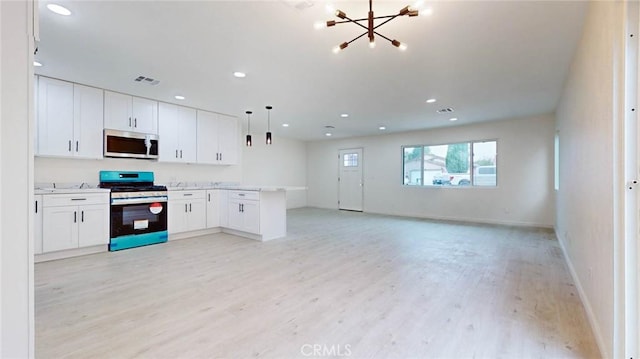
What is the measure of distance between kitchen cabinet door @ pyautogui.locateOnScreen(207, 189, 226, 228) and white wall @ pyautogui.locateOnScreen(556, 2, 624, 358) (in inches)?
213

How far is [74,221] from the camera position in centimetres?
398

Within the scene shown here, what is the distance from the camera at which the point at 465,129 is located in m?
7.15

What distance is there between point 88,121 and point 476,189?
7948mm

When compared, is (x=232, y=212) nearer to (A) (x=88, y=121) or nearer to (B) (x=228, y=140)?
(B) (x=228, y=140)

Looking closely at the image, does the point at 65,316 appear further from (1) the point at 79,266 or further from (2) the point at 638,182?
(2) the point at 638,182

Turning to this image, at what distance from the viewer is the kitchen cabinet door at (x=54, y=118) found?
396cm

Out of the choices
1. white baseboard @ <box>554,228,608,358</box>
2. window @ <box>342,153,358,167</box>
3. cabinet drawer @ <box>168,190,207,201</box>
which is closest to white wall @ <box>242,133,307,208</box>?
window @ <box>342,153,358,167</box>

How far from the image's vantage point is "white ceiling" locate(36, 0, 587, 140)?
7.88 ft

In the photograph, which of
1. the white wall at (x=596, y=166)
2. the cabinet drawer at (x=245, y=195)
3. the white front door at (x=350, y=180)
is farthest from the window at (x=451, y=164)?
the cabinet drawer at (x=245, y=195)

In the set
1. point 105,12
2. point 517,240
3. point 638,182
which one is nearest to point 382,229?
point 517,240

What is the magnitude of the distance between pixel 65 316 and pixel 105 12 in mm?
2518

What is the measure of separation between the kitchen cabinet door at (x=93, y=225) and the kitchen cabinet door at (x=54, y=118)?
3.01ft

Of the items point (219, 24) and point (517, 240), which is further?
point (517, 240)

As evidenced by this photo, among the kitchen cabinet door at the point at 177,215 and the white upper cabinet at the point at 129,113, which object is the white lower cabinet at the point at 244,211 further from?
the white upper cabinet at the point at 129,113
